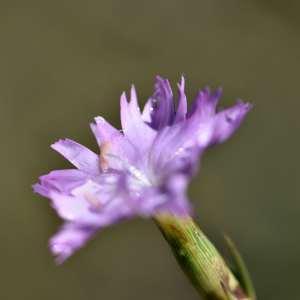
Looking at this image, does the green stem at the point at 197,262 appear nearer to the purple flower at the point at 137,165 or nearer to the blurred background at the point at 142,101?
the purple flower at the point at 137,165

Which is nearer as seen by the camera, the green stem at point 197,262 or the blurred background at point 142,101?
the green stem at point 197,262

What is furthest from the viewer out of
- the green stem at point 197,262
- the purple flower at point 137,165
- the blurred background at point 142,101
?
the blurred background at point 142,101

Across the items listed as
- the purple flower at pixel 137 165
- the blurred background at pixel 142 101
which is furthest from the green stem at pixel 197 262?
the blurred background at pixel 142 101

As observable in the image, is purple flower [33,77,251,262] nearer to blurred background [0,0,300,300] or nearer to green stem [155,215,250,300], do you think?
green stem [155,215,250,300]

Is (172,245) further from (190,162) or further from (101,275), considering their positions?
(101,275)

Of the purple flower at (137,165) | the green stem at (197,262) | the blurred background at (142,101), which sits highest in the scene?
the blurred background at (142,101)

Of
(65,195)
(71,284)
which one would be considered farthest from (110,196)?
(71,284)

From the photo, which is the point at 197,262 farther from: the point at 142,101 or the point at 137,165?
the point at 142,101
